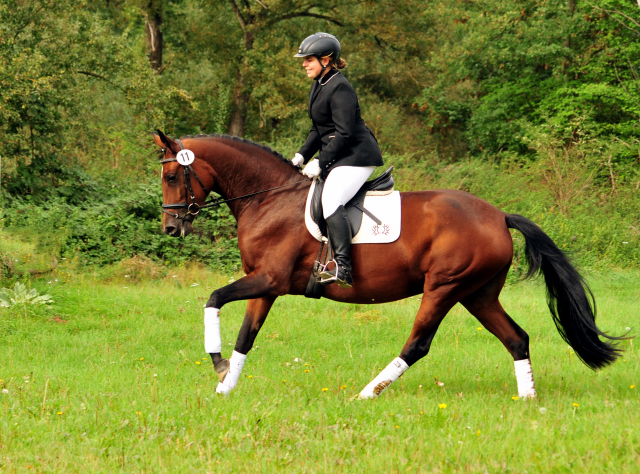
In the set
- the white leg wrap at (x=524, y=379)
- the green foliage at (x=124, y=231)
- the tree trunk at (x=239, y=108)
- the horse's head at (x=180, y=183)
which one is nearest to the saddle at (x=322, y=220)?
the horse's head at (x=180, y=183)

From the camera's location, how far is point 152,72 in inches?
773

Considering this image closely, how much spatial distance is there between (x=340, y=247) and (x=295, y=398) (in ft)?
4.63

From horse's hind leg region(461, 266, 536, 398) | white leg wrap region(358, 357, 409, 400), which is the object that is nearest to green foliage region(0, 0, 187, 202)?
white leg wrap region(358, 357, 409, 400)

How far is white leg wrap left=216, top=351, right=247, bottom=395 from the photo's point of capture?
19.7ft

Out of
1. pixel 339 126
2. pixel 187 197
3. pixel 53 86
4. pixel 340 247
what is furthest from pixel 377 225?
pixel 53 86

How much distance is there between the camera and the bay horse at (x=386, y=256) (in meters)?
5.93

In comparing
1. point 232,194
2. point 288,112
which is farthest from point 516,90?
point 232,194

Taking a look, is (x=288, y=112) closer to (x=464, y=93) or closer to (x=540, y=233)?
(x=464, y=93)

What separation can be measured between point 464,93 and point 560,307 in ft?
78.8

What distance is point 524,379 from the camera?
19.8 ft

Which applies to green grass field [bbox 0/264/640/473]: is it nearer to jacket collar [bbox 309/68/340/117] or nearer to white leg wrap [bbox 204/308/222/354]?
white leg wrap [bbox 204/308/222/354]

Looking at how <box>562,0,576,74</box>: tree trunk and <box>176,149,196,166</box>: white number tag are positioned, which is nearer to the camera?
<box>176,149,196,166</box>: white number tag

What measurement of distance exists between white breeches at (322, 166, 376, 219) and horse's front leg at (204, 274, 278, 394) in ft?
2.84

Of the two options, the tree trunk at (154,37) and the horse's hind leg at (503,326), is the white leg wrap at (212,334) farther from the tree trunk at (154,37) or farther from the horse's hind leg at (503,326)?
the tree trunk at (154,37)
